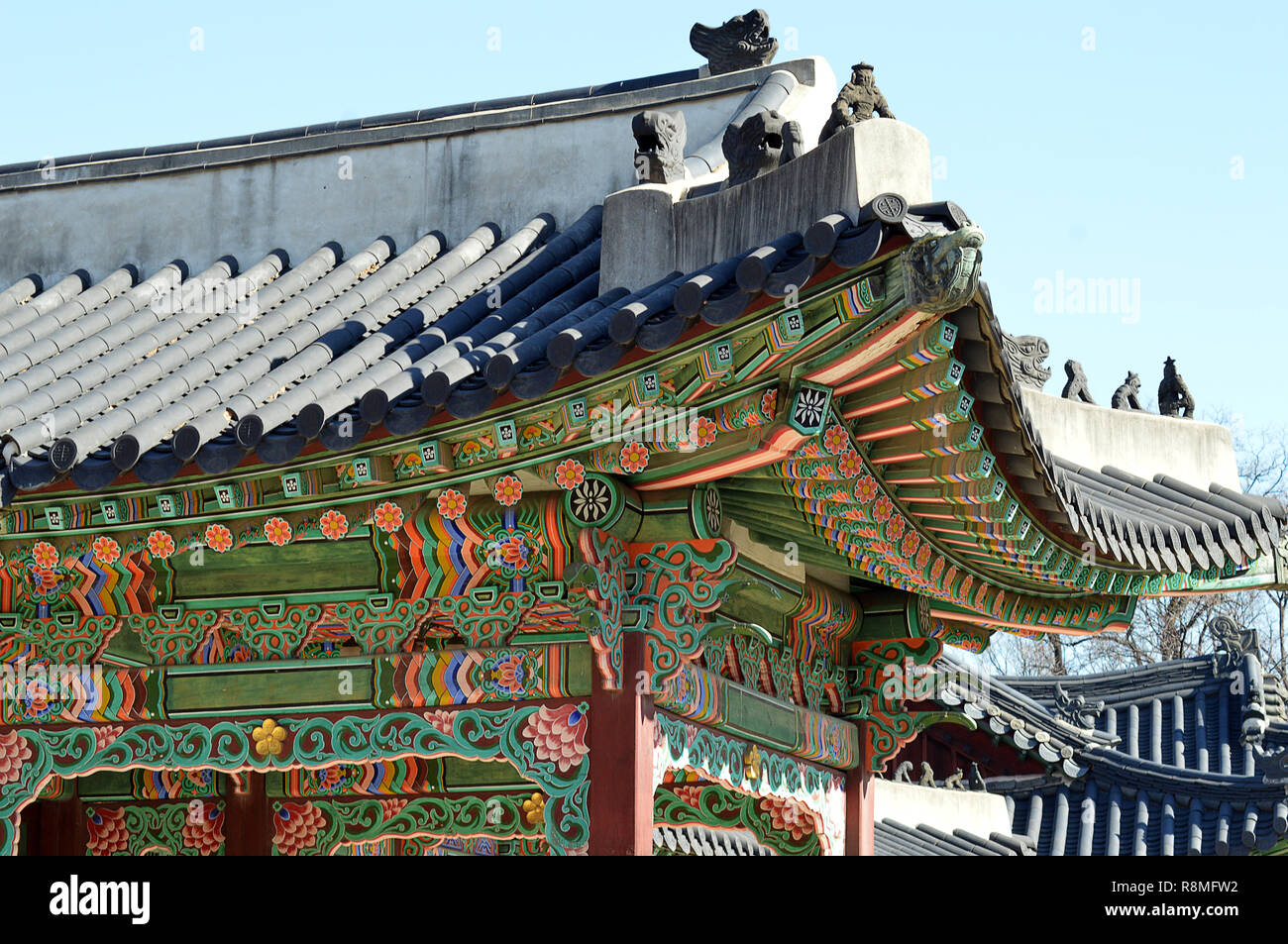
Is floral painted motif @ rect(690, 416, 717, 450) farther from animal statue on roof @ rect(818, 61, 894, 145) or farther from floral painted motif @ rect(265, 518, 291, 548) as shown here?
floral painted motif @ rect(265, 518, 291, 548)

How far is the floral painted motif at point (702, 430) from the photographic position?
5801 millimetres

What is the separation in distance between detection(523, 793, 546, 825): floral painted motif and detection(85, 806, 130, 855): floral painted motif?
219cm

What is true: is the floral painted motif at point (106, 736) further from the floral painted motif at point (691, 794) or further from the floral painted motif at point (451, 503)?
the floral painted motif at point (691, 794)

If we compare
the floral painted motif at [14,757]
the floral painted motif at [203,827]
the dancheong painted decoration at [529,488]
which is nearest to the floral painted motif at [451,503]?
the dancheong painted decoration at [529,488]

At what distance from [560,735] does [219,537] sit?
4.75ft

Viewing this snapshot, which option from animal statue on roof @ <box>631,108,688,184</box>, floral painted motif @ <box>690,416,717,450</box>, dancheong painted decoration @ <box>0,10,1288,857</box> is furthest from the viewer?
animal statue on roof @ <box>631,108,688,184</box>

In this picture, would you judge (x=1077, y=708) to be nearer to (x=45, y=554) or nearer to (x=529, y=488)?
(x=529, y=488)

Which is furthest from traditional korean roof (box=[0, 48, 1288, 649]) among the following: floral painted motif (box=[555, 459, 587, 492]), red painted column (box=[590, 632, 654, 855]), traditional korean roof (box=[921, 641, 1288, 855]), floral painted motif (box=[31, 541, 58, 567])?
traditional korean roof (box=[921, 641, 1288, 855])

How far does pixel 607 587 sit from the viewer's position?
6.34 meters

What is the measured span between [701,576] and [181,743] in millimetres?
2248

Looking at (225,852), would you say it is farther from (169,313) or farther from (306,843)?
(169,313)

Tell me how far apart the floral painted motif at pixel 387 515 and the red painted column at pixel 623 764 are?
3.13 ft

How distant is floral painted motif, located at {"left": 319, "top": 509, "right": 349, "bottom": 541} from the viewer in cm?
614

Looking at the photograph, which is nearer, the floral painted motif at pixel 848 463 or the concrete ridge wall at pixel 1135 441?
the floral painted motif at pixel 848 463
